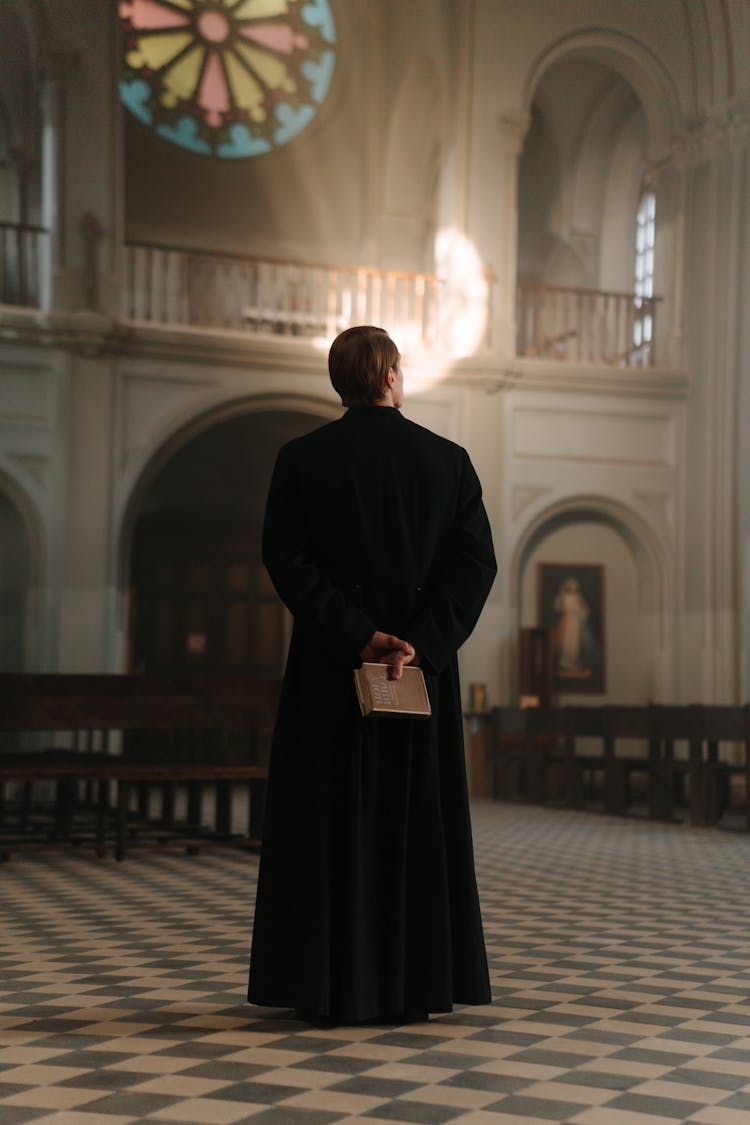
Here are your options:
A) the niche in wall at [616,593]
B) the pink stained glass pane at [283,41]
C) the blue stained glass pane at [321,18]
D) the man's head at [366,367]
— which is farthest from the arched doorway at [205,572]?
the man's head at [366,367]

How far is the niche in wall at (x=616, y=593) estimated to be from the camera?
55.1 feet

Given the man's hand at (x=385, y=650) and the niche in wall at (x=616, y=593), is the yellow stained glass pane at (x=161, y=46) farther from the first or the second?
the man's hand at (x=385, y=650)

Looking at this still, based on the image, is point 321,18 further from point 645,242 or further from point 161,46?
point 645,242

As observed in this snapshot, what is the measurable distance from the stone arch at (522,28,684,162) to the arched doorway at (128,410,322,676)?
587cm

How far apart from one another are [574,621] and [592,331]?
11.1ft

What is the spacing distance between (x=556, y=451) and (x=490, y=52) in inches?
179

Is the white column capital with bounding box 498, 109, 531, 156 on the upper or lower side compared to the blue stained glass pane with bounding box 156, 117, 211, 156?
lower

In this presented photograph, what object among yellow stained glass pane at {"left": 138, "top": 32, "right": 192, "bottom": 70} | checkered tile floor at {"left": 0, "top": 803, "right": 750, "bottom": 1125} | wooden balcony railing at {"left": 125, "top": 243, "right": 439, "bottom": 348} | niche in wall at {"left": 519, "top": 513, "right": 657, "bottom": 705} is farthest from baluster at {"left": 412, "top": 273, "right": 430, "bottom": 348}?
checkered tile floor at {"left": 0, "top": 803, "right": 750, "bottom": 1125}

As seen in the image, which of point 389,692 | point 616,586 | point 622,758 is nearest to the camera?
point 389,692

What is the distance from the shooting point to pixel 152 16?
59.3 ft

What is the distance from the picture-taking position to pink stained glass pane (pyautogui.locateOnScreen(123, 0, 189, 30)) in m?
18.0

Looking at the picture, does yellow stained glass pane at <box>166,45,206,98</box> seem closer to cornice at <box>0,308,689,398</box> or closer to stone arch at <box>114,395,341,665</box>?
cornice at <box>0,308,689,398</box>

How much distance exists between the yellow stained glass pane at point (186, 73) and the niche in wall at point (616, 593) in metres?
7.20

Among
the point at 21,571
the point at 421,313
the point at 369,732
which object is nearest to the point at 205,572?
the point at 21,571
